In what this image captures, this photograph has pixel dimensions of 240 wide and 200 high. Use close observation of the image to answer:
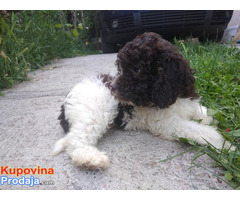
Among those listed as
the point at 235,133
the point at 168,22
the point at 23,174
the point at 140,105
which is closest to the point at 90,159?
the point at 23,174

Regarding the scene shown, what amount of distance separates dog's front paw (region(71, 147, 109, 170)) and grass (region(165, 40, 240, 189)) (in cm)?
69

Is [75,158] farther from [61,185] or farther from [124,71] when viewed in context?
[124,71]

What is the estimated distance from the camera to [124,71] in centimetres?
196

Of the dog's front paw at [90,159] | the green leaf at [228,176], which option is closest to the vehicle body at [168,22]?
the dog's front paw at [90,159]

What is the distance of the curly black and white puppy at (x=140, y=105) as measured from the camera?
190cm

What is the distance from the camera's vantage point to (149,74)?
6.32ft

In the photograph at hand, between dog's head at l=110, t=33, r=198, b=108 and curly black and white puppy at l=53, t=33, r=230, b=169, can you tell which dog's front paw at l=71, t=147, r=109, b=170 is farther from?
dog's head at l=110, t=33, r=198, b=108

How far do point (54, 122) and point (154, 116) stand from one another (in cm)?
124

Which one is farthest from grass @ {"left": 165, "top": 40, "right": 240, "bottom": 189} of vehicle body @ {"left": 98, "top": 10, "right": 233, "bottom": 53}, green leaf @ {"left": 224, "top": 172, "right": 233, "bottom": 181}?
vehicle body @ {"left": 98, "top": 10, "right": 233, "bottom": 53}

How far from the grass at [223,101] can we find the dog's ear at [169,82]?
39 cm

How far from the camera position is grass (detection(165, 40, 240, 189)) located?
1605 mm

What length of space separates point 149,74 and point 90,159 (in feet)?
2.84

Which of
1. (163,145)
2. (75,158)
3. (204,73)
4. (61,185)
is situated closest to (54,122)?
(75,158)
